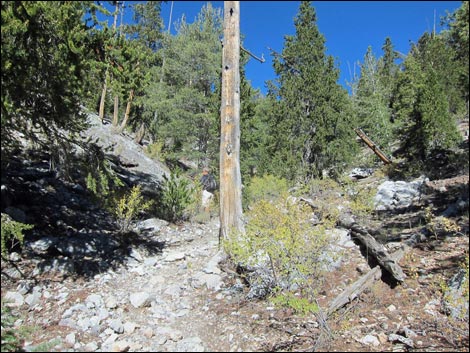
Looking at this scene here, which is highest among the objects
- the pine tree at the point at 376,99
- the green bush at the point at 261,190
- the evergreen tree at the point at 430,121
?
the pine tree at the point at 376,99

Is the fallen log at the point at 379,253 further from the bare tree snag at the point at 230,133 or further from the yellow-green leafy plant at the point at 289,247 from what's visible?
the bare tree snag at the point at 230,133

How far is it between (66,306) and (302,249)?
3.34m

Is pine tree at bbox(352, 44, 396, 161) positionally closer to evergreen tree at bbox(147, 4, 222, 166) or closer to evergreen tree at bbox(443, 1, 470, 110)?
evergreen tree at bbox(147, 4, 222, 166)

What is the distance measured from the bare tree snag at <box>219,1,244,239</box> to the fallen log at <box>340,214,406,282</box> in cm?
235

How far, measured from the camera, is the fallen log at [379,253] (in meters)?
5.30

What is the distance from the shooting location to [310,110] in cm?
1736

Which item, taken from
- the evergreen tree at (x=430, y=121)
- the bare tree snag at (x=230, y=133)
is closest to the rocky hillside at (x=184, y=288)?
the bare tree snag at (x=230, y=133)

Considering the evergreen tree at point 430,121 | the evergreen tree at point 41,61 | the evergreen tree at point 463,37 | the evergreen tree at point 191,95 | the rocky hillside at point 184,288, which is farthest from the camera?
the evergreen tree at point 191,95

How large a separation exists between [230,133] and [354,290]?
3669 mm

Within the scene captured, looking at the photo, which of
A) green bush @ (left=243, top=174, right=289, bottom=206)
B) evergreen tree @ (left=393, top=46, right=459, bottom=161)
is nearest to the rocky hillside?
green bush @ (left=243, top=174, right=289, bottom=206)

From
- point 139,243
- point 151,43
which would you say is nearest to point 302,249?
point 139,243

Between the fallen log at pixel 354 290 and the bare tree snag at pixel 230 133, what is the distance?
7.96ft

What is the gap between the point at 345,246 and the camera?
23.0 feet

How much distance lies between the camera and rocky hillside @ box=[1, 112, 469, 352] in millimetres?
3863
